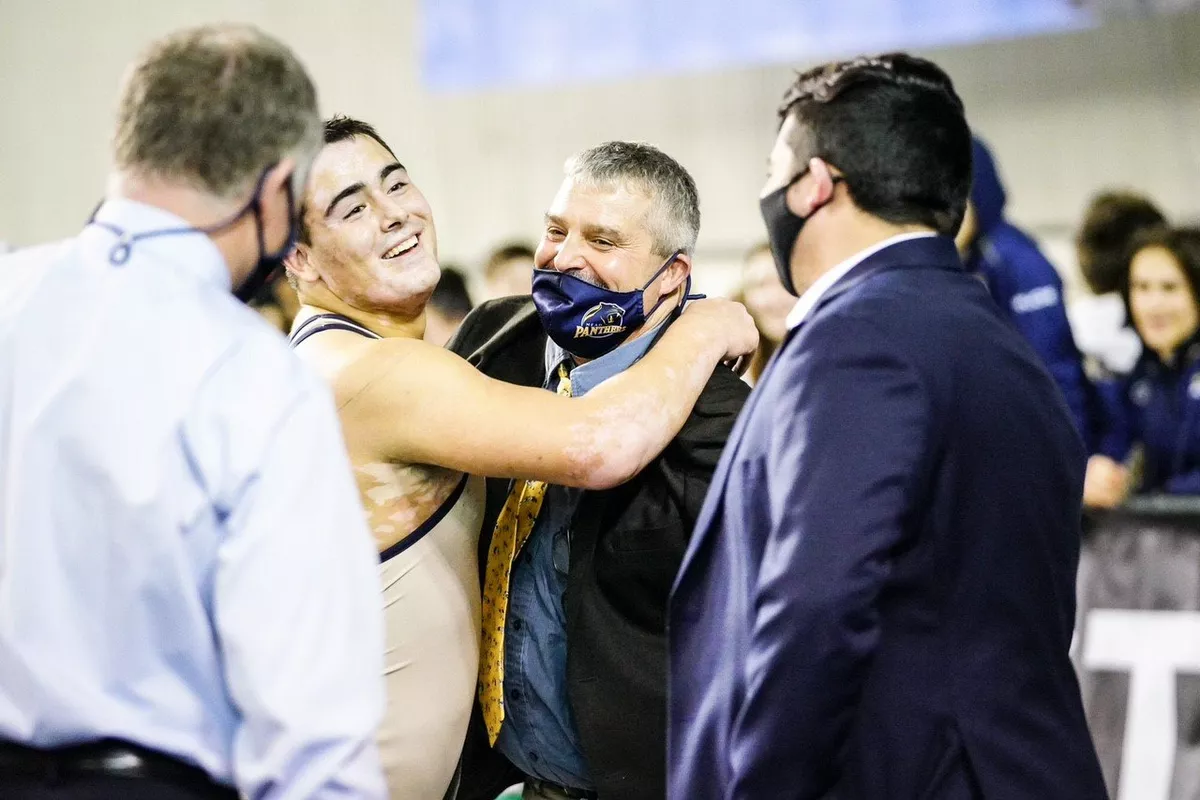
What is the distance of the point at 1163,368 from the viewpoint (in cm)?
452

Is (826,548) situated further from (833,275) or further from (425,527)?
(425,527)

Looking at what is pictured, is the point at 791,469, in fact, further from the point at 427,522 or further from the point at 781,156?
the point at 427,522

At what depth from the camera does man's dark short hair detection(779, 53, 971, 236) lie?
6.93 feet

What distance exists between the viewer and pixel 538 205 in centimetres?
829

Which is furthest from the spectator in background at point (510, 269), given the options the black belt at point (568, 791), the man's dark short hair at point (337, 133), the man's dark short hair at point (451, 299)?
the black belt at point (568, 791)

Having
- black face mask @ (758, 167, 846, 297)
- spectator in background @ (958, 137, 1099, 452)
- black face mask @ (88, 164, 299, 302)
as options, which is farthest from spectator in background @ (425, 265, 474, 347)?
black face mask @ (88, 164, 299, 302)

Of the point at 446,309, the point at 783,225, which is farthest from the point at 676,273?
the point at 446,309

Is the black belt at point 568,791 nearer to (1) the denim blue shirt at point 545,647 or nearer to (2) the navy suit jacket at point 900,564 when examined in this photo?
(1) the denim blue shirt at point 545,647

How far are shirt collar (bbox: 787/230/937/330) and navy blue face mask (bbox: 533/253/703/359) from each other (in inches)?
20.3

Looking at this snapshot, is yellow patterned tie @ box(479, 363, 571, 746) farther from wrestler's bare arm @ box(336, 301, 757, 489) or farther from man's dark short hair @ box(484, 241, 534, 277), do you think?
man's dark short hair @ box(484, 241, 534, 277)

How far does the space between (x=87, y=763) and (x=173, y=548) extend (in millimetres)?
293

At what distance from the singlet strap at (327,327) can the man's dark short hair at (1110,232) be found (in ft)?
11.5

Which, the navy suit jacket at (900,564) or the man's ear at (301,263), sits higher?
the man's ear at (301,263)

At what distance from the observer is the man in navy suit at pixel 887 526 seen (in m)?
1.93
